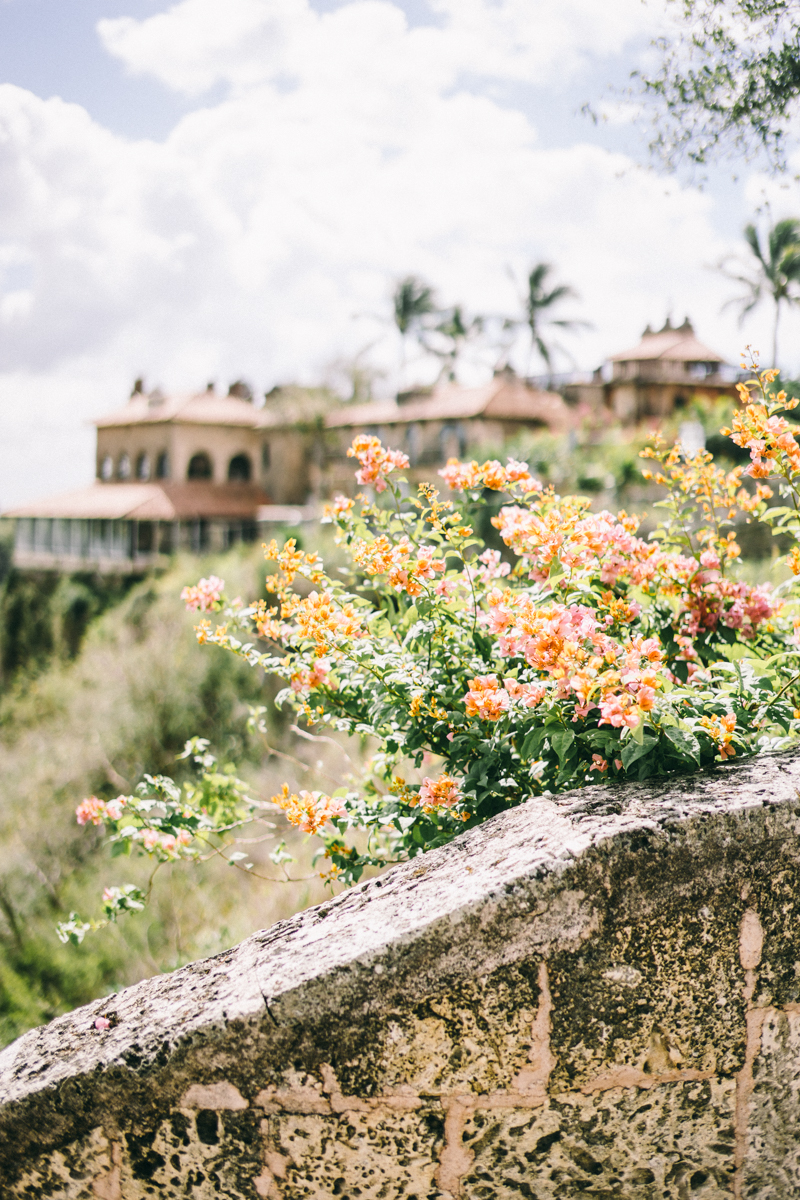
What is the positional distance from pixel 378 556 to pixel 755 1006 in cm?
135

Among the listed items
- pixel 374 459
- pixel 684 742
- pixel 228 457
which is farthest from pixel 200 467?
pixel 684 742

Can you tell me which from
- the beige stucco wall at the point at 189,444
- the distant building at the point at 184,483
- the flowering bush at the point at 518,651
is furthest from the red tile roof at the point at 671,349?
the flowering bush at the point at 518,651

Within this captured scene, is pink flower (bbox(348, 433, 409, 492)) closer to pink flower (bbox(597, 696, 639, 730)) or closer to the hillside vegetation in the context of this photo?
pink flower (bbox(597, 696, 639, 730))

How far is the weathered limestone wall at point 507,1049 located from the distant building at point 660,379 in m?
30.0

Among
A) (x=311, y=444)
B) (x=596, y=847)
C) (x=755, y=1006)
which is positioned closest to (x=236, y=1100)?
(x=596, y=847)

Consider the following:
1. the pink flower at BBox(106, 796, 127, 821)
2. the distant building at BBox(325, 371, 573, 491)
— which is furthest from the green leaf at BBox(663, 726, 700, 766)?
the distant building at BBox(325, 371, 573, 491)

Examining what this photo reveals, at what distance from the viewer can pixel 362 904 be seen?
2.02 meters

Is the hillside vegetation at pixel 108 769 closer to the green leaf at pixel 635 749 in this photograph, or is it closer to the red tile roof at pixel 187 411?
the red tile roof at pixel 187 411

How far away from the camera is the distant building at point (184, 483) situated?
33.1 m

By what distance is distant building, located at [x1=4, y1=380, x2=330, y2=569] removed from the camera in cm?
3309

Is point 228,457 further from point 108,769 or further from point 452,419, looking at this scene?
point 108,769

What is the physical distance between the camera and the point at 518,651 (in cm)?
233

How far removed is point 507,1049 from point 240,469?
35613 millimetres

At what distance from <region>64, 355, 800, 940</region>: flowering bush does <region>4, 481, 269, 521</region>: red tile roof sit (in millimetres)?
30536
